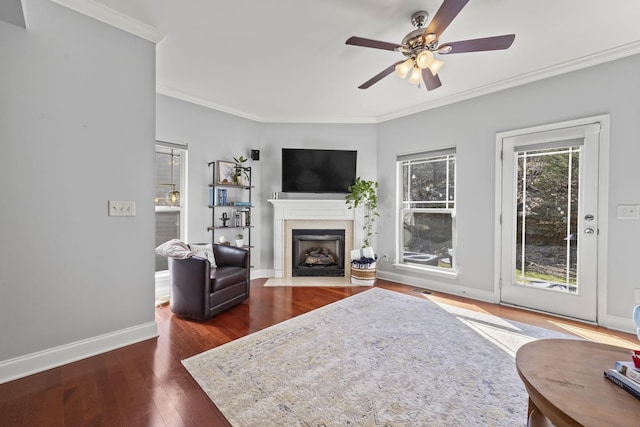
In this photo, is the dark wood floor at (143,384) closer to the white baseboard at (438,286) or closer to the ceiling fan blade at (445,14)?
the white baseboard at (438,286)

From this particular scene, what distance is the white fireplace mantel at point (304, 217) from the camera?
14.5 feet

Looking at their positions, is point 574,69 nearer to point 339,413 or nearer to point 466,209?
point 466,209

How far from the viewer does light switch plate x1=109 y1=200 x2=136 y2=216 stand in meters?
2.23

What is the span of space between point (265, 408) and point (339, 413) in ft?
1.38

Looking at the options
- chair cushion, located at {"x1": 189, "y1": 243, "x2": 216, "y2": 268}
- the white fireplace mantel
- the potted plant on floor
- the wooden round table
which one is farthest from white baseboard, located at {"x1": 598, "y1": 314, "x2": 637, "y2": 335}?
chair cushion, located at {"x1": 189, "y1": 243, "x2": 216, "y2": 268}

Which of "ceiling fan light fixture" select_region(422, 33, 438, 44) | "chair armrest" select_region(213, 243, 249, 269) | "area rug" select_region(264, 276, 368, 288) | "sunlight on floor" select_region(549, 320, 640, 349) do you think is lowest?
"sunlight on floor" select_region(549, 320, 640, 349)

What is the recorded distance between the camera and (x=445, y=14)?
168cm

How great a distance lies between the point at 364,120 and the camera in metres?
4.56

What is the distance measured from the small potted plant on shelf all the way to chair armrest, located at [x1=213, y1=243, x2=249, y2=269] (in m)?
1.04

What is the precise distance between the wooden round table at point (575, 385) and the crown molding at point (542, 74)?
282cm

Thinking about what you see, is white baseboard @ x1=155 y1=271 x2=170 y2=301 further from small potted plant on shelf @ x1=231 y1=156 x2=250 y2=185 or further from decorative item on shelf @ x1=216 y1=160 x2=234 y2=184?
small potted plant on shelf @ x1=231 y1=156 x2=250 y2=185

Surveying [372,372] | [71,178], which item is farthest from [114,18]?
[372,372]

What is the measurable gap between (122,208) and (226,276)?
3.85 feet

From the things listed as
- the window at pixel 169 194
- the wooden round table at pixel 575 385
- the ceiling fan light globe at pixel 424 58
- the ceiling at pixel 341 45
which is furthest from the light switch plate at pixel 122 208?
the wooden round table at pixel 575 385
